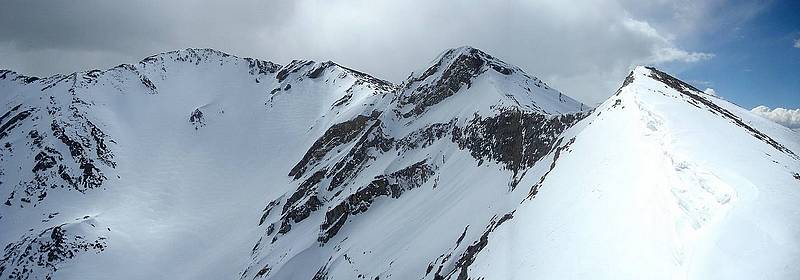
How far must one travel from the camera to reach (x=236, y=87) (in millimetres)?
155625

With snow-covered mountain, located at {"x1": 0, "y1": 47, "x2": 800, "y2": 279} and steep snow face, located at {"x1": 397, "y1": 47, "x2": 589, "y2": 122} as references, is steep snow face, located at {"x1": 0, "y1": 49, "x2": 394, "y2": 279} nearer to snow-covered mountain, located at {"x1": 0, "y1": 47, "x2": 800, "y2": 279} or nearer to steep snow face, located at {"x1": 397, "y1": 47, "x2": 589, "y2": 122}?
snow-covered mountain, located at {"x1": 0, "y1": 47, "x2": 800, "y2": 279}

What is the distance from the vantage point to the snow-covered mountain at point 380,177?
17.1 metres

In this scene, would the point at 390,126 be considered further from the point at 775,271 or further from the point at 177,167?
the point at 177,167

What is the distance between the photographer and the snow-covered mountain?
56.1 feet

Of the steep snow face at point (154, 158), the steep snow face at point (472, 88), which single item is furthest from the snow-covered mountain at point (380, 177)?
the steep snow face at point (154, 158)

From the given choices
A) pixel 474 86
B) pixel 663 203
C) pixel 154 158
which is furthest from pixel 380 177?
pixel 154 158

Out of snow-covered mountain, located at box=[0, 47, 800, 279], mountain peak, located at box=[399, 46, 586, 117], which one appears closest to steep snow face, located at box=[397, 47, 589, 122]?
mountain peak, located at box=[399, 46, 586, 117]

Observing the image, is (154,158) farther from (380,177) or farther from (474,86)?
(474,86)

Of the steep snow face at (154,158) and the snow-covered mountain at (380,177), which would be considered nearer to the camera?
the snow-covered mountain at (380,177)

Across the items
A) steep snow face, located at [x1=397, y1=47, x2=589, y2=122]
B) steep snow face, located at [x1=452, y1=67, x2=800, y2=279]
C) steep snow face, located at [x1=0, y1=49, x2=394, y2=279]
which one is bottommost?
steep snow face, located at [x1=452, y1=67, x2=800, y2=279]

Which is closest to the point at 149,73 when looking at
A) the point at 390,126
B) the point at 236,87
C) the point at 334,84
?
the point at 236,87

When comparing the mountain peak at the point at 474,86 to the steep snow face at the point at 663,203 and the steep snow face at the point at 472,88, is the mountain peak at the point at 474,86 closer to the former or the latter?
the steep snow face at the point at 472,88

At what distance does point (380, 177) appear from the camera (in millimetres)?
62000

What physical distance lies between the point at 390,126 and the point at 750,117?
5047 centimetres
